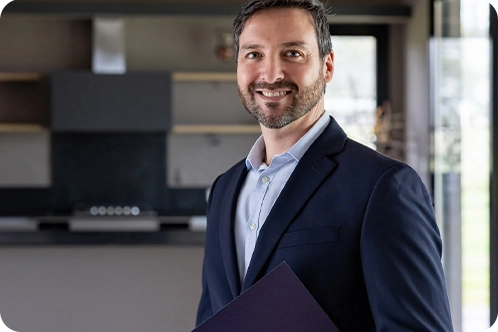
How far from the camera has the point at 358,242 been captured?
117 centimetres

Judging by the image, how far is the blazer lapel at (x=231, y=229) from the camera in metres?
1.31

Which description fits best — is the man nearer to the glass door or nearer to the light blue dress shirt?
the light blue dress shirt

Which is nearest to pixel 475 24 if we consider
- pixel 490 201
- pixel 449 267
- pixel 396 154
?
pixel 490 201

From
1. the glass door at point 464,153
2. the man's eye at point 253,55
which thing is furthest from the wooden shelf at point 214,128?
the man's eye at point 253,55

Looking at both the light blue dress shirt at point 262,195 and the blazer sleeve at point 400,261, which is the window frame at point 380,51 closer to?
the light blue dress shirt at point 262,195

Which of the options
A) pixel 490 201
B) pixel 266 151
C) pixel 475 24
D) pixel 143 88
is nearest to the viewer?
pixel 266 151

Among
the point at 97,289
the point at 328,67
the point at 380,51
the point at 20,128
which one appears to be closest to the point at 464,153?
the point at 380,51

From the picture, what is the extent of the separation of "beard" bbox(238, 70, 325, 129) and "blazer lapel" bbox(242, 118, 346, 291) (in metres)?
0.08

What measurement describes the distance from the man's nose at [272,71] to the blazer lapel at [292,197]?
15 cm

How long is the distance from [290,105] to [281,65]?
0.07 m

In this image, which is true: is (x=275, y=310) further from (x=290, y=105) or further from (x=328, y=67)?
(x=328, y=67)

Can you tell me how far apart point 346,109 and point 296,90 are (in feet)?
19.5

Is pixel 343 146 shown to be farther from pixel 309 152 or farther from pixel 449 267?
pixel 449 267

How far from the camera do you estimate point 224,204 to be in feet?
4.78
